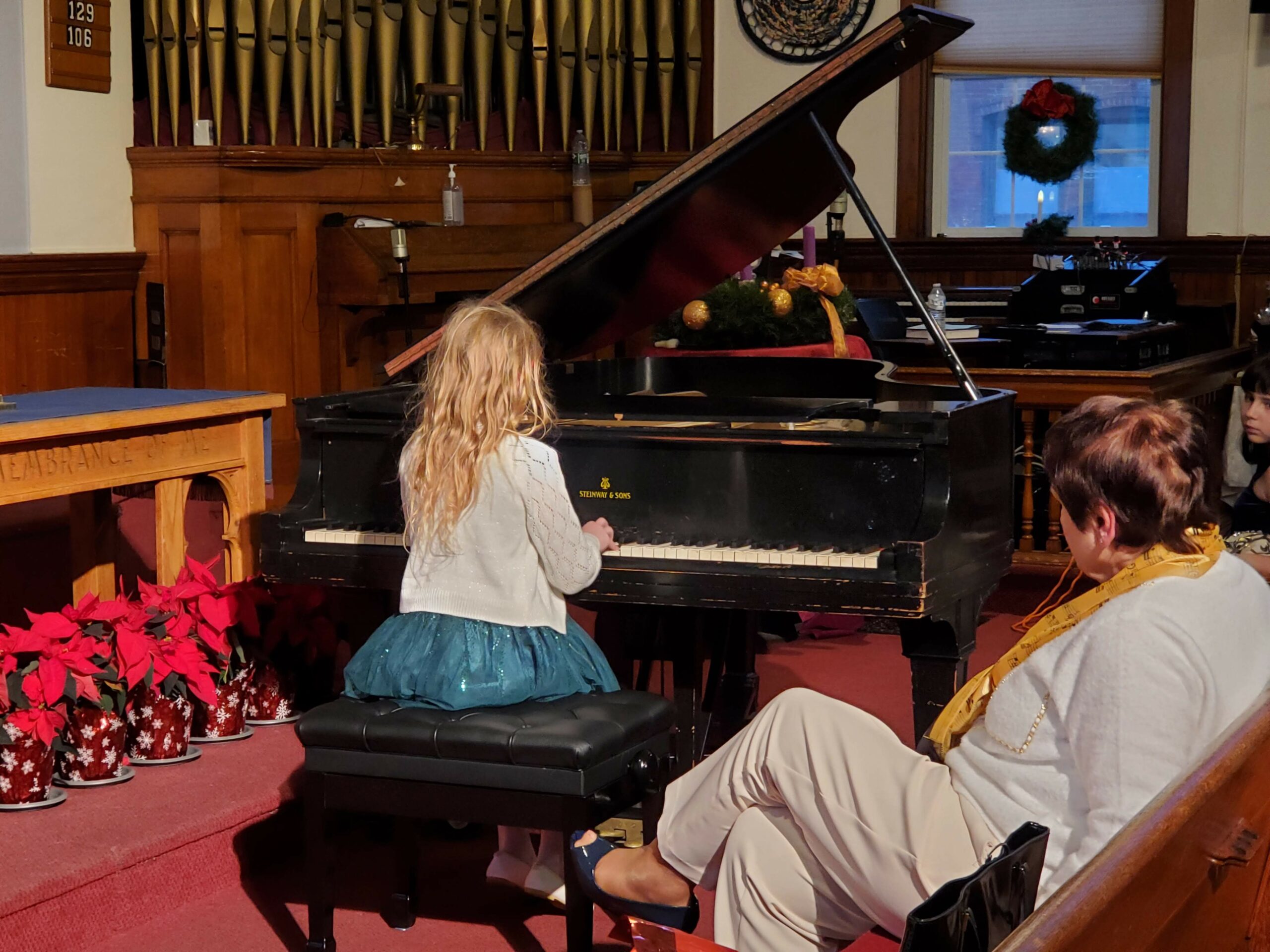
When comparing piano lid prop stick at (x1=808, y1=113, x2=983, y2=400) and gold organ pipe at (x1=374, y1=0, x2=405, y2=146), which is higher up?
gold organ pipe at (x1=374, y1=0, x2=405, y2=146)

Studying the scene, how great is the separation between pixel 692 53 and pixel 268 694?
15.9 feet

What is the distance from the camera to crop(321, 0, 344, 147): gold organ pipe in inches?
263

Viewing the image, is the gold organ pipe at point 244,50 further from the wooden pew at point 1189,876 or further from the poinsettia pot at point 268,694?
the wooden pew at point 1189,876

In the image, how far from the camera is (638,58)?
24.9 ft

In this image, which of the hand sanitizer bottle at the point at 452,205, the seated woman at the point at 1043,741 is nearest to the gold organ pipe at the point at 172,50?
the hand sanitizer bottle at the point at 452,205

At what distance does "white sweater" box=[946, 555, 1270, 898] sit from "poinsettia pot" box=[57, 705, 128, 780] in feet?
6.00

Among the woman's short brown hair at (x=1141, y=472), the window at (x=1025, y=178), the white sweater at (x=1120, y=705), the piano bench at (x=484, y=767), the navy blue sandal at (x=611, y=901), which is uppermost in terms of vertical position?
the window at (x=1025, y=178)

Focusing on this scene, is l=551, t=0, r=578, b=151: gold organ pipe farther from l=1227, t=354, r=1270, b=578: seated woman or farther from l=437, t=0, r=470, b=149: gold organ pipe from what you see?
l=1227, t=354, r=1270, b=578: seated woman

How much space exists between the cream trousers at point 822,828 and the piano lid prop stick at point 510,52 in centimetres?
537

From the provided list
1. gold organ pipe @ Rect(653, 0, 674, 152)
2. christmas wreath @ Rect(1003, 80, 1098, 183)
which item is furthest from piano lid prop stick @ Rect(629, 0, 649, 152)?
christmas wreath @ Rect(1003, 80, 1098, 183)

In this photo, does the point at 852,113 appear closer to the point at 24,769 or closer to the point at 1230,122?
the point at 1230,122

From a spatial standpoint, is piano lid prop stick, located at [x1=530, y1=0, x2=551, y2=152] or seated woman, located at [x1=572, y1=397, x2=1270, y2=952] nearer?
seated woman, located at [x1=572, y1=397, x2=1270, y2=952]

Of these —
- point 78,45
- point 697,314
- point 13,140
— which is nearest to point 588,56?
point 78,45

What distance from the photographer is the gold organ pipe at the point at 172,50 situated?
641 centimetres
